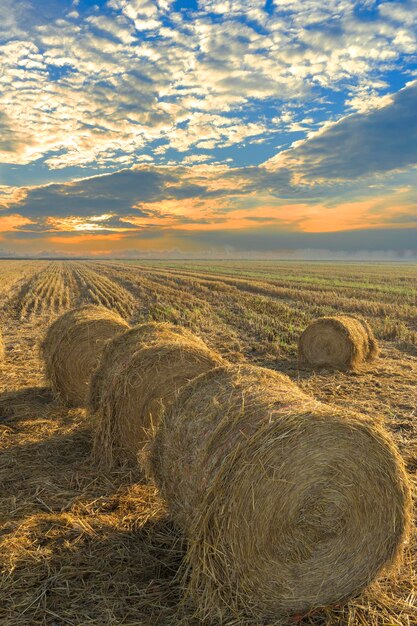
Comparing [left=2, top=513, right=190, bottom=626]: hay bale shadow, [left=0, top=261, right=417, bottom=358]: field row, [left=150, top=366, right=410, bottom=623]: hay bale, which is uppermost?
[left=150, top=366, right=410, bottom=623]: hay bale

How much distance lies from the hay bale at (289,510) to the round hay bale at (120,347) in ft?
9.59

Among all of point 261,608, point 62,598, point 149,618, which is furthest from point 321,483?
point 62,598

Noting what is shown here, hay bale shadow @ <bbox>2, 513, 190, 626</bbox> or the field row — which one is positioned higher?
hay bale shadow @ <bbox>2, 513, 190, 626</bbox>

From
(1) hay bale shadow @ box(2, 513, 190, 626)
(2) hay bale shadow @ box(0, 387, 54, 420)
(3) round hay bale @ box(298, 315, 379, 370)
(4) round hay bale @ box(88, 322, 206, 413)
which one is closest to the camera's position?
(1) hay bale shadow @ box(2, 513, 190, 626)

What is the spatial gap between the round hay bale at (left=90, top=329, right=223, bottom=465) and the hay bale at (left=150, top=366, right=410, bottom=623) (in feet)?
7.16

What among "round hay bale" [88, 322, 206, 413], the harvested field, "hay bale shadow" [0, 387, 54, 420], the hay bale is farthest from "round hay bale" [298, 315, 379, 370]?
the hay bale

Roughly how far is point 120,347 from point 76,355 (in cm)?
236

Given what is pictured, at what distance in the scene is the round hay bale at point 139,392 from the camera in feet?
20.5

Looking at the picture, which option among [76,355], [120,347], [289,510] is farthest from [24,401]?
[289,510]

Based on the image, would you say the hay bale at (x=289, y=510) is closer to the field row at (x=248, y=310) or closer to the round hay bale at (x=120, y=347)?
the round hay bale at (x=120, y=347)

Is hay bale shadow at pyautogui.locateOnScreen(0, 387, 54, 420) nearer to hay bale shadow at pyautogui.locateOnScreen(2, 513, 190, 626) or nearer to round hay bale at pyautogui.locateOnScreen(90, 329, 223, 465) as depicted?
round hay bale at pyautogui.locateOnScreen(90, 329, 223, 465)

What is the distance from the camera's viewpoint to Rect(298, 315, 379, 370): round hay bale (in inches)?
467

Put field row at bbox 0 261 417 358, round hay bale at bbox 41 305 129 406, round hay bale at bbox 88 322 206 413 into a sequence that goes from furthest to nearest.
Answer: field row at bbox 0 261 417 358 < round hay bale at bbox 41 305 129 406 < round hay bale at bbox 88 322 206 413

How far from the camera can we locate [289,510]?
3807mm
